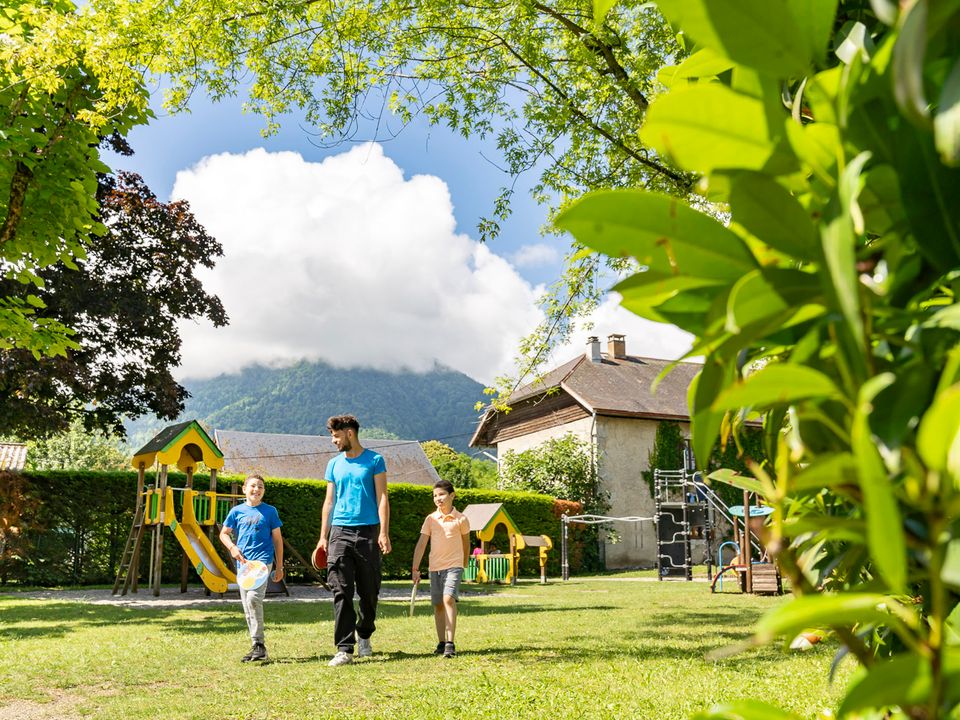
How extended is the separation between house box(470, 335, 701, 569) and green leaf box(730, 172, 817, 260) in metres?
25.3

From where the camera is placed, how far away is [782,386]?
1.51 feet

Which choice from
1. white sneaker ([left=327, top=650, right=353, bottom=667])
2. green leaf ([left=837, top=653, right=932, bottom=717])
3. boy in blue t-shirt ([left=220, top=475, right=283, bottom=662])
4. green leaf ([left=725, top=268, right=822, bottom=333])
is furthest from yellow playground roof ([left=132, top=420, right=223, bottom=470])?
green leaf ([left=837, top=653, right=932, bottom=717])

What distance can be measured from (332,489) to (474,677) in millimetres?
2117

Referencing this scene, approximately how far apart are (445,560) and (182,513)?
31.6 feet

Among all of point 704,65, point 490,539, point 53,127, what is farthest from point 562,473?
point 704,65

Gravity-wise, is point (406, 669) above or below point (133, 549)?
below

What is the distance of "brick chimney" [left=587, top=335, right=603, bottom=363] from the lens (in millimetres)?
32553

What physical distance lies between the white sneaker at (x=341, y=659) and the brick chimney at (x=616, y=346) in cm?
2769

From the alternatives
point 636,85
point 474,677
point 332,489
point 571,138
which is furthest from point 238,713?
point 571,138

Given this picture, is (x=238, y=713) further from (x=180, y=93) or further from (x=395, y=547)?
(x=395, y=547)

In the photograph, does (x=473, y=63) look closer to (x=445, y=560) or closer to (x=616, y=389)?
(x=445, y=560)

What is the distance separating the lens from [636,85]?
856 cm

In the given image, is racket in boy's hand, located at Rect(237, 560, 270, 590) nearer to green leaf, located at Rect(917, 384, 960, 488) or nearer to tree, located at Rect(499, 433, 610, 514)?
green leaf, located at Rect(917, 384, 960, 488)

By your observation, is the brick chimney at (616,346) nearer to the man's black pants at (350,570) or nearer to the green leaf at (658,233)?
the man's black pants at (350,570)
